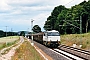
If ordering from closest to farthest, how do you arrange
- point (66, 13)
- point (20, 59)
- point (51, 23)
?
point (20, 59) → point (66, 13) → point (51, 23)

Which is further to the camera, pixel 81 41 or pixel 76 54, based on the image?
pixel 81 41

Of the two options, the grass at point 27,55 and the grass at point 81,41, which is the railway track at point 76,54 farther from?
the grass at point 81,41

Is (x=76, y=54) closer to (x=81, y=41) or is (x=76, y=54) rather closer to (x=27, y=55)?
(x=27, y=55)

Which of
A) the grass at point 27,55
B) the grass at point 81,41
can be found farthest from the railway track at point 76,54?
the grass at point 81,41

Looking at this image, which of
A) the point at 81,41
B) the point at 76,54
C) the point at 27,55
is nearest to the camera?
the point at 27,55

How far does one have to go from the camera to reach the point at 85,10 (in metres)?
110

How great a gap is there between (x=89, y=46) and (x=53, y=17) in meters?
95.6

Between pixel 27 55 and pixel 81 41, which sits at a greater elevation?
pixel 81 41

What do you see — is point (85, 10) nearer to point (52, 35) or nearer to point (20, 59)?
point (52, 35)

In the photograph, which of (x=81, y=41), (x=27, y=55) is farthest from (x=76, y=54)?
(x=81, y=41)

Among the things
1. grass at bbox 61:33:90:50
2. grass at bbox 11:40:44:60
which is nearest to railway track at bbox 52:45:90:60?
grass at bbox 11:40:44:60

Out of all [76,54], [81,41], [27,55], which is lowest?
[76,54]

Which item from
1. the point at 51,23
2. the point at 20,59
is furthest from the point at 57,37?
the point at 51,23

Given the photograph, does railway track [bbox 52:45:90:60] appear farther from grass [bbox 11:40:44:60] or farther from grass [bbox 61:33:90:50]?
grass [bbox 61:33:90:50]
